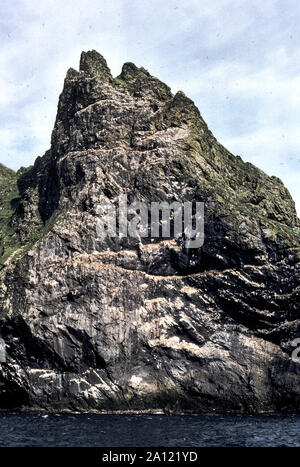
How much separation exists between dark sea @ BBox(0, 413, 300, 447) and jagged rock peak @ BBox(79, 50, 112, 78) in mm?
55386

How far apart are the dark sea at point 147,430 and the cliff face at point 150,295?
5.13 meters

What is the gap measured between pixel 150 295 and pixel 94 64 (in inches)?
1671

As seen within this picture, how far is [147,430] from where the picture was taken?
45.5 metres

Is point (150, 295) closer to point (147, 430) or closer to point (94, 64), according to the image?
point (147, 430)

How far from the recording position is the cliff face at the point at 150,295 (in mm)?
63469

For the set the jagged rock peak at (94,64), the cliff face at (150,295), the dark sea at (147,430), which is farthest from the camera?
the jagged rock peak at (94,64)

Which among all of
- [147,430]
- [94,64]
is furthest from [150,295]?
[94,64]

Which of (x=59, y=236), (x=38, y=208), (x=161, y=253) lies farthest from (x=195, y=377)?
(x=38, y=208)

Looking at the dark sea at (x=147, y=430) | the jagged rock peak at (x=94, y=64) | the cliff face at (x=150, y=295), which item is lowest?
the dark sea at (x=147, y=430)

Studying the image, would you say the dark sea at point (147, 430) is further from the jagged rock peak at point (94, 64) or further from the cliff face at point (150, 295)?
the jagged rock peak at point (94, 64)

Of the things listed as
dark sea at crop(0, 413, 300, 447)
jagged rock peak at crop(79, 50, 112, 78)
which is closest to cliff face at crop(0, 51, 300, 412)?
dark sea at crop(0, 413, 300, 447)

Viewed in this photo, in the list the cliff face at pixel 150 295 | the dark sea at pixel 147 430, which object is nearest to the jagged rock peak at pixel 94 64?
the cliff face at pixel 150 295

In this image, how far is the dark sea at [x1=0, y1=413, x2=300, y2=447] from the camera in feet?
130

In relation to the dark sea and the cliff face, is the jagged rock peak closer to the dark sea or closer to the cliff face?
the cliff face
